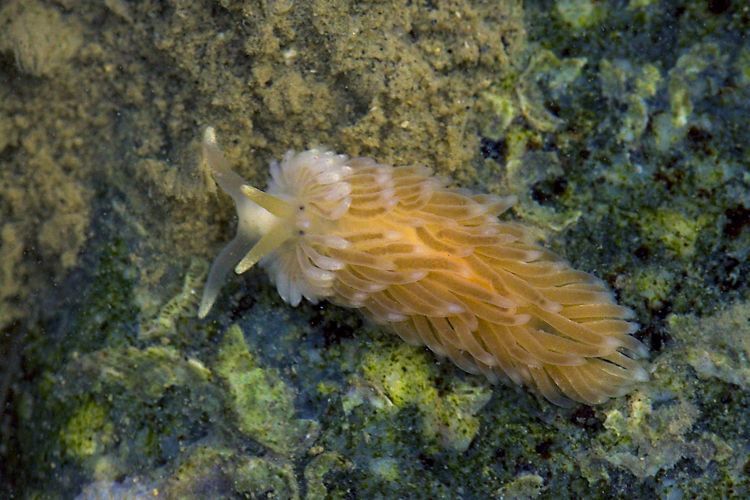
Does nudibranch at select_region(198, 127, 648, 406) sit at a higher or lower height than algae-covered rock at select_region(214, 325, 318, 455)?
higher

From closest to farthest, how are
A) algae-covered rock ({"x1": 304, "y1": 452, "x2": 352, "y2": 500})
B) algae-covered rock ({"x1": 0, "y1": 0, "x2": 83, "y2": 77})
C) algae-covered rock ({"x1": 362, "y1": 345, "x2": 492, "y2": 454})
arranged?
algae-covered rock ({"x1": 304, "y1": 452, "x2": 352, "y2": 500}) → algae-covered rock ({"x1": 362, "y1": 345, "x2": 492, "y2": 454}) → algae-covered rock ({"x1": 0, "y1": 0, "x2": 83, "y2": 77})

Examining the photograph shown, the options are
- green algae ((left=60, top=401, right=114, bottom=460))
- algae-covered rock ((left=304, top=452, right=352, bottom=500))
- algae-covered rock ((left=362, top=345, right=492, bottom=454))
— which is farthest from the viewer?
green algae ((left=60, top=401, right=114, bottom=460))

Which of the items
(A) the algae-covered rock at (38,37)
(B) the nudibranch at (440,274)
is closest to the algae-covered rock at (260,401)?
(B) the nudibranch at (440,274)

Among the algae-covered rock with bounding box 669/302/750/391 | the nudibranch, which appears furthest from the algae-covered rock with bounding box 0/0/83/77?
the algae-covered rock with bounding box 669/302/750/391

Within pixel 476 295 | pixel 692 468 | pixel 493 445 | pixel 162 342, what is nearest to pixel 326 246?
pixel 476 295

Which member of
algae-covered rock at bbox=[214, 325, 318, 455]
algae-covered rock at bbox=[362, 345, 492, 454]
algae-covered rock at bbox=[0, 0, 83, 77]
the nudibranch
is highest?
algae-covered rock at bbox=[0, 0, 83, 77]

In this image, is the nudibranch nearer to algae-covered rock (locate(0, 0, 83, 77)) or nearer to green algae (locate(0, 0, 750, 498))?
green algae (locate(0, 0, 750, 498))

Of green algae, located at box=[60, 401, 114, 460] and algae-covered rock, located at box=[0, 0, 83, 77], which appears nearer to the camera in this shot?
green algae, located at box=[60, 401, 114, 460]

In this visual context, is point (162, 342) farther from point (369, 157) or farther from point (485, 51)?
point (485, 51)
